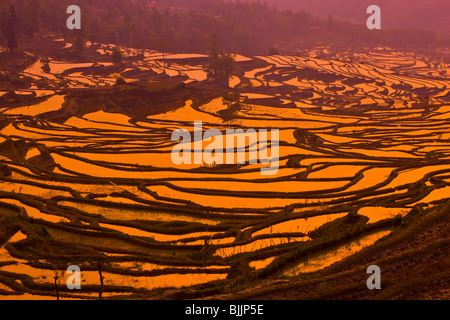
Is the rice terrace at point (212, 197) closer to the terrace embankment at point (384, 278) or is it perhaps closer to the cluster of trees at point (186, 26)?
the terrace embankment at point (384, 278)

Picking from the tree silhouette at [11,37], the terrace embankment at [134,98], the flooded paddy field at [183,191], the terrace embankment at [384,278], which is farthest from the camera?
the tree silhouette at [11,37]

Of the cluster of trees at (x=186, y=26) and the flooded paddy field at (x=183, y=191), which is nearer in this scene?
the flooded paddy field at (x=183, y=191)

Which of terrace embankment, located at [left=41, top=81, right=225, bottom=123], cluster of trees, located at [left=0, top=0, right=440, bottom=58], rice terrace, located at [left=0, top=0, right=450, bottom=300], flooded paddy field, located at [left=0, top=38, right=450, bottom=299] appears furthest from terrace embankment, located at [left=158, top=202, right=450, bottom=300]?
cluster of trees, located at [left=0, top=0, right=440, bottom=58]

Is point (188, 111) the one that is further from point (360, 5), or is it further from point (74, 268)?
point (360, 5)

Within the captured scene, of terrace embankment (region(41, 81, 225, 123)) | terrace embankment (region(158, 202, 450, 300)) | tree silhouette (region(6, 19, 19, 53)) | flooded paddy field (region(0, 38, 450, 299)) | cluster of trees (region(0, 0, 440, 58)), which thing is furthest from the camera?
cluster of trees (region(0, 0, 440, 58))

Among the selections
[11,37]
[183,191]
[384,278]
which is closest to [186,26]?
[11,37]

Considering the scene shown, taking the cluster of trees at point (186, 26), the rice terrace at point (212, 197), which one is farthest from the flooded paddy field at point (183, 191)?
the cluster of trees at point (186, 26)

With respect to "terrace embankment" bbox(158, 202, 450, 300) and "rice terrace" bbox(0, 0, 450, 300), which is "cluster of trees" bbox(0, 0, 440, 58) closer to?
"rice terrace" bbox(0, 0, 450, 300)

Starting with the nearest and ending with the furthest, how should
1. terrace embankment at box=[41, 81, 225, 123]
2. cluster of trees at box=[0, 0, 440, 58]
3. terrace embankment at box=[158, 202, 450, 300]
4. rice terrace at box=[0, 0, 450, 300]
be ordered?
1. terrace embankment at box=[158, 202, 450, 300]
2. rice terrace at box=[0, 0, 450, 300]
3. terrace embankment at box=[41, 81, 225, 123]
4. cluster of trees at box=[0, 0, 440, 58]
